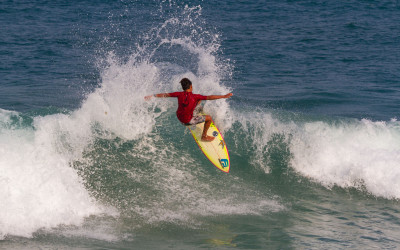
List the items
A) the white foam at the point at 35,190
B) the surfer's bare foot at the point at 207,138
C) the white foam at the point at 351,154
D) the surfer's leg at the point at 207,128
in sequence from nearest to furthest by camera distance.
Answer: the white foam at the point at 35,190 < the surfer's leg at the point at 207,128 < the surfer's bare foot at the point at 207,138 < the white foam at the point at 351,154

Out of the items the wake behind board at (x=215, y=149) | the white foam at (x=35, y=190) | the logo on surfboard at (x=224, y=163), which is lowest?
the white foam at (x=35, y=190)

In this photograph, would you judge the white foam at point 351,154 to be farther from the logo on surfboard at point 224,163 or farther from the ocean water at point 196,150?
the logo on surfboard at point 224,163

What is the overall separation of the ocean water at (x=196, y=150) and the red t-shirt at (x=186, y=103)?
1.42 metres

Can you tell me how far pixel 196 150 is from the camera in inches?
403

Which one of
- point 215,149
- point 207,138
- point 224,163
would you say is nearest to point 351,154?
point 224,163

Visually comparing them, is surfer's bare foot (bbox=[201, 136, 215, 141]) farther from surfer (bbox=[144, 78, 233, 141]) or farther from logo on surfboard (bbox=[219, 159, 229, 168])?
surfer (bbox=[144, 78, 233, 141])

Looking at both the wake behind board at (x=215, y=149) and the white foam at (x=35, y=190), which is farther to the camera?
the wake behind board at (x=215, y=149)

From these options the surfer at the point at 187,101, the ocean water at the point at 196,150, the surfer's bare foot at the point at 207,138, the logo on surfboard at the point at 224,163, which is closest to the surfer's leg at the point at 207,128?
the surfer's bare foot at the point at 207,138

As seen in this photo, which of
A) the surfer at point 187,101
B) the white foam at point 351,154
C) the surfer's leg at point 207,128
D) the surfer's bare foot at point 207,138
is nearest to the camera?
the surfer at point 187,101

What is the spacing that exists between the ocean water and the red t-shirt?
1.42 metres

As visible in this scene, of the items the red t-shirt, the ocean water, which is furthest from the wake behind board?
the red t-shirt

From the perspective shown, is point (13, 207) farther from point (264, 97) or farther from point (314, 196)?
point (264, 97)

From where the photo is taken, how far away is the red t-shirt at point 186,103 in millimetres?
8336

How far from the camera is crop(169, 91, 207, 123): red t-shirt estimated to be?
8.34m
